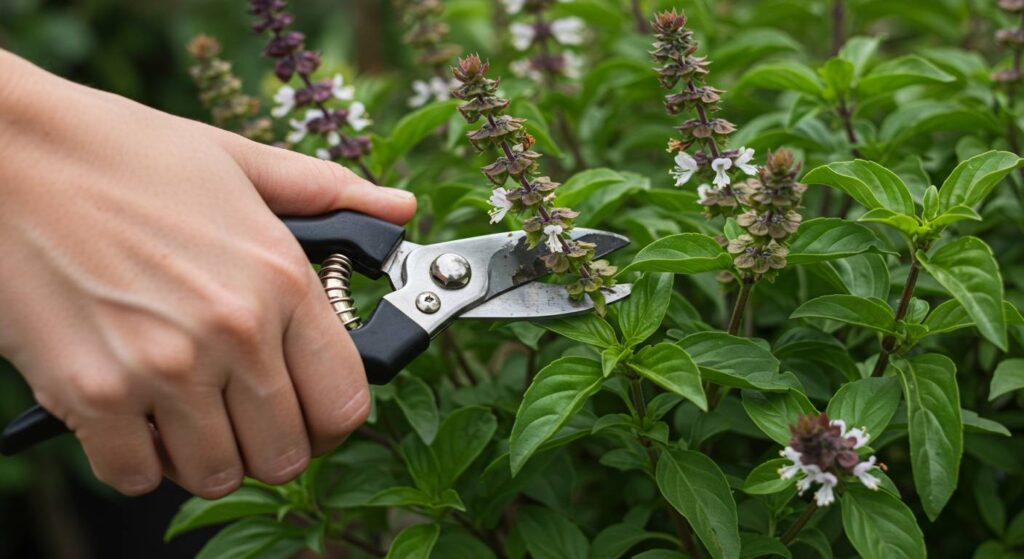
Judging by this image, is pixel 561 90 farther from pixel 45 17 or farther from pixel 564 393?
pixel 45 17

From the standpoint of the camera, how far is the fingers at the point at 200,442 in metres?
0.94

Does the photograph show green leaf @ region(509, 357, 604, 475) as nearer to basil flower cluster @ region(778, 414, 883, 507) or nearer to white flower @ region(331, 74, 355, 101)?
basil flower cluster @ region(778, 414, 883, 507)

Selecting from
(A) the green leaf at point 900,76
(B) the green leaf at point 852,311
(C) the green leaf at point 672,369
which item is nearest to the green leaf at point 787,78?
(A) the green leaf at point 900,76

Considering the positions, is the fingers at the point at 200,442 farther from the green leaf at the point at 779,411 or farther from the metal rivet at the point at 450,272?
the green leaf at the point at 779,411

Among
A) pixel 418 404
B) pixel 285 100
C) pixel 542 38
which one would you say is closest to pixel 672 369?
pixel 418 404

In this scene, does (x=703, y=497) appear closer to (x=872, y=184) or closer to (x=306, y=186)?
(x=872, y=184)

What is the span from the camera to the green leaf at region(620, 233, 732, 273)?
105cm

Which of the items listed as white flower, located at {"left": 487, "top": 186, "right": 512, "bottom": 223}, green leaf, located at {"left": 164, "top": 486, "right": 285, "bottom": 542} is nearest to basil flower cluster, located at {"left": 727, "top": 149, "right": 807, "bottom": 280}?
white flower, located at {"left": 487, "top": 186, "right": 512, "bottom": 223}

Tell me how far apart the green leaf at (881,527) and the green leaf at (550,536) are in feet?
1.15

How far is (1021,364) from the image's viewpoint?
1.18 m

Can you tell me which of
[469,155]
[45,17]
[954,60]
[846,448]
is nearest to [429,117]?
[469,155]

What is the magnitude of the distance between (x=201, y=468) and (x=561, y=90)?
0.97 metres

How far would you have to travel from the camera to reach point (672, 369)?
3.40 feet

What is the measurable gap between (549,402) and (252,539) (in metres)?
0.56
